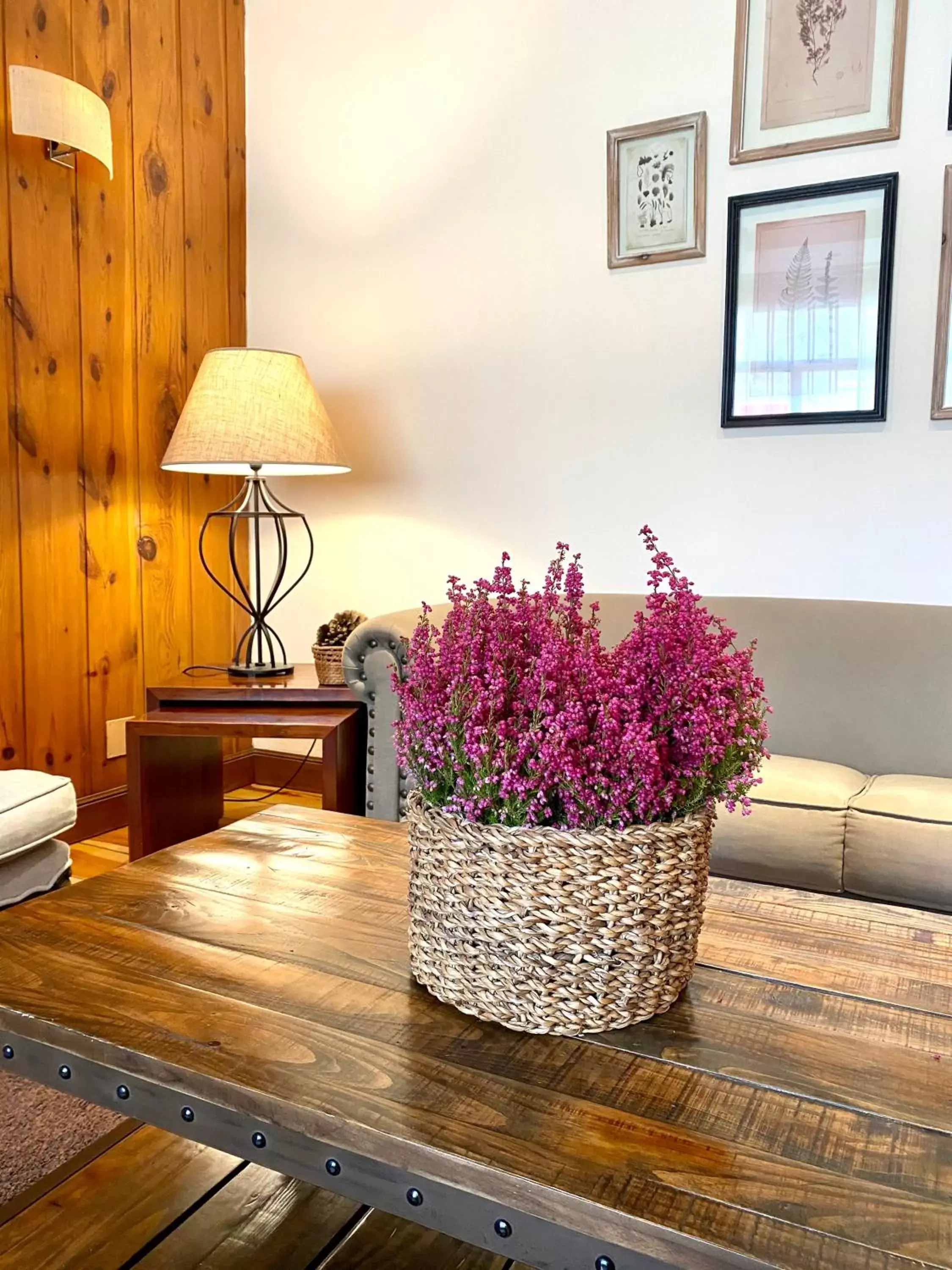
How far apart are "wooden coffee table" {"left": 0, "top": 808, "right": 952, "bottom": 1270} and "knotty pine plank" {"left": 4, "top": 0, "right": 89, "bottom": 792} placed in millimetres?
1603

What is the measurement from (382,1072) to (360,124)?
3.03 meters

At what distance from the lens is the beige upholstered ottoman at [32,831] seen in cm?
157

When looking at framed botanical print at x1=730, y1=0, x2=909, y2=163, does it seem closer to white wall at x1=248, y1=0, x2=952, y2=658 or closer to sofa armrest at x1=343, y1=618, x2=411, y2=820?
white wall at x1=248, y1=0, x2=952, y2=658

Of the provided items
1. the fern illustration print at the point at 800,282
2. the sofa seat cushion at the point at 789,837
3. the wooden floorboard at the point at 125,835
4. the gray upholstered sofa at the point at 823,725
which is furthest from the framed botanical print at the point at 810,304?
the wooden floorboard at the point at 125,835

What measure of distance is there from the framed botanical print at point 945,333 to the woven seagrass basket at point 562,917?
1.87 m

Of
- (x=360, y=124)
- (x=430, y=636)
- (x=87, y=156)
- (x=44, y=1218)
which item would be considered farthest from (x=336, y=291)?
(x=44, y=1218)

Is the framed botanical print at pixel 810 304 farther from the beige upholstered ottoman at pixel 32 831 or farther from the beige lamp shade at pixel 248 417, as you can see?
the beige upholstered ottoman at pixel 32 831

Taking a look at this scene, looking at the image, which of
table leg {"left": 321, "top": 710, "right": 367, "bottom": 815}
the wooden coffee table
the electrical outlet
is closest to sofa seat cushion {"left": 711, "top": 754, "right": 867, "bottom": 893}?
the wooden coffee table

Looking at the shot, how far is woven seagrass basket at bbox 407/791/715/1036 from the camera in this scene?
2.43 ft

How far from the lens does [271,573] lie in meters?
3.25

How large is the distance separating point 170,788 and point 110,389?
1162 millimetres

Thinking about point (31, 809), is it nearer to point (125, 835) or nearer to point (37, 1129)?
point (37, 1129)

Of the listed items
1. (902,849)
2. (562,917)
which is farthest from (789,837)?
(562,917)

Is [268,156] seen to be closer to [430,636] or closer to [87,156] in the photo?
[87,156]
